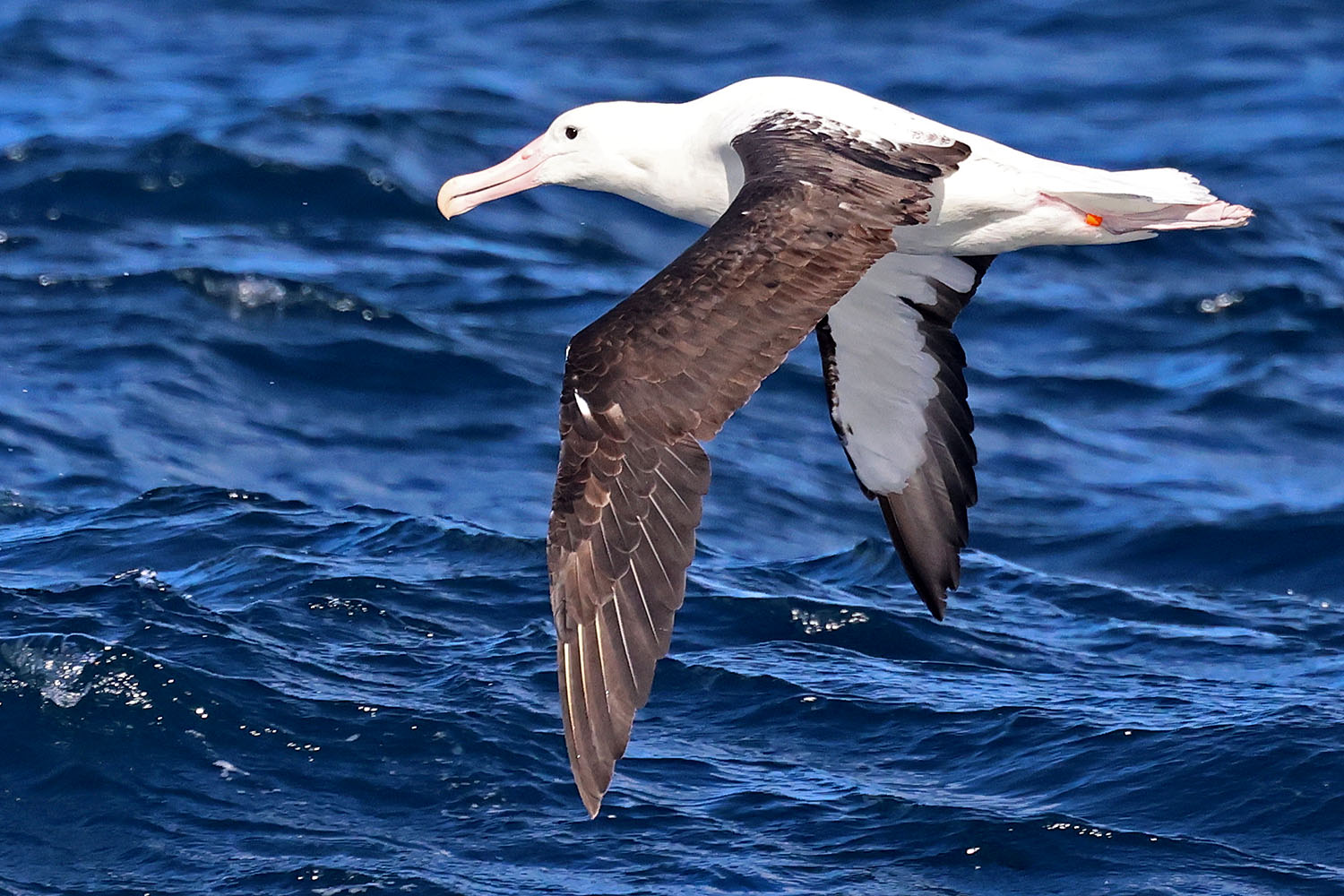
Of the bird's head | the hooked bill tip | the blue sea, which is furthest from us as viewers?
the hooked bill tip

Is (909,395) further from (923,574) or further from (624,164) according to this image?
(624,164)

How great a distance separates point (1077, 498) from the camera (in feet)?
35.7

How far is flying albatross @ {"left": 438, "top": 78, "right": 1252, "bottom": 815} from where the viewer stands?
19.6ft

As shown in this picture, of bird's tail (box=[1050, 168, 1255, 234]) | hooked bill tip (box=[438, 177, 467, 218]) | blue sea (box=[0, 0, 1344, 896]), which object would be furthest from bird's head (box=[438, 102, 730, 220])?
blue sea (box=[0, 0, 1344, 896])

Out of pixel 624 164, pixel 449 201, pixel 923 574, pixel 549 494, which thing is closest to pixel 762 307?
pixel 624 164

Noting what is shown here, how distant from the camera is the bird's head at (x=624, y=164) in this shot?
7.75 meters

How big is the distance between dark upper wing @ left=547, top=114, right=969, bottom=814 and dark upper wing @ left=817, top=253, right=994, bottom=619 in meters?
2.35

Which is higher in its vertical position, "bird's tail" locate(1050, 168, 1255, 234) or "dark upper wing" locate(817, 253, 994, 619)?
"bird's tail" locate(1050, 168, 1255, 234)

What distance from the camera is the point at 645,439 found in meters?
6.01

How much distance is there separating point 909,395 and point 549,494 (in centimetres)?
234

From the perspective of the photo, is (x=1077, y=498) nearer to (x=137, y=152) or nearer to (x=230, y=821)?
(x=230, y=821)

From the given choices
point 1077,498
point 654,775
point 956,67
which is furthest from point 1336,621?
point 956,67

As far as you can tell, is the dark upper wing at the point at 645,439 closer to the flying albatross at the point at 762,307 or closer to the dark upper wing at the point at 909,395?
the flying albatross at the point at 762,307

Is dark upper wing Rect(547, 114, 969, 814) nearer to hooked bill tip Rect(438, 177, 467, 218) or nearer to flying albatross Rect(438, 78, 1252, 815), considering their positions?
flying albatross Rect(438, 78, 1252, 815)
